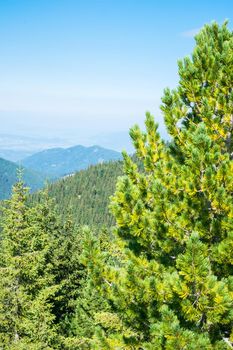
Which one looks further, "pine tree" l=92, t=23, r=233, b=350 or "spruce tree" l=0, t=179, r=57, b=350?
"spruce tree" l=0, t=179, r=57, b=350

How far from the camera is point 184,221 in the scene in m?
7.10

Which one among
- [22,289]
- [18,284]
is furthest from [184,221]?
[18,284]

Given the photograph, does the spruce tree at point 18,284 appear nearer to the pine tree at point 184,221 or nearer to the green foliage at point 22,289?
the green foliage at point 22,289

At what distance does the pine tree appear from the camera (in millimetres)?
6051

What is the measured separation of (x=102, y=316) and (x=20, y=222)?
800 centimetres

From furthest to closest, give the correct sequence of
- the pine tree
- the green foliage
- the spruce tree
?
1. the spruce tree
2. the green foliage
3. the pine tree

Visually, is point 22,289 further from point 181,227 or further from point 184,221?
point 184,221

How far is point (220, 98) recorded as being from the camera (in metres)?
7.89

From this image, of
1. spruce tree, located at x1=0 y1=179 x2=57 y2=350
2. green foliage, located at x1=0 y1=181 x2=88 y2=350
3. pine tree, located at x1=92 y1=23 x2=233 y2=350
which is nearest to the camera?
pine tree, located at x1=92 y1=23 x2=233 y2=350

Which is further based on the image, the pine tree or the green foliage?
the green foliage

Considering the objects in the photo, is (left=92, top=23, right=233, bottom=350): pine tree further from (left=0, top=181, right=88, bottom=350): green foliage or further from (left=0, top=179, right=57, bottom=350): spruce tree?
(left=0, top=179, right=57, bottom=350): spruce tree

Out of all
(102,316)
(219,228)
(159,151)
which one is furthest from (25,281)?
(219,228)

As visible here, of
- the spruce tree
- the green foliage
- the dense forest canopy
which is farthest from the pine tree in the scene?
the spruce tree

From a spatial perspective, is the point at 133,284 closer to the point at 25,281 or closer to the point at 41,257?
the point at 41,257
